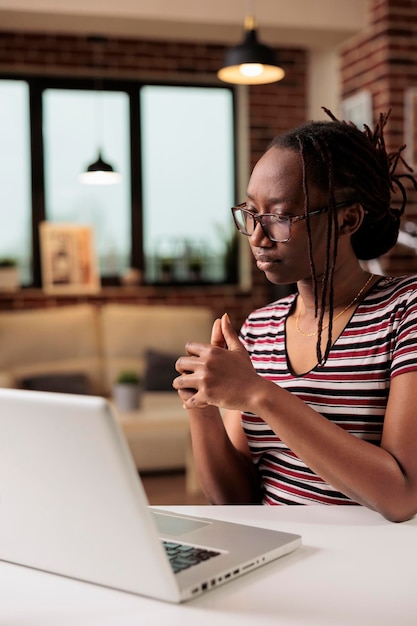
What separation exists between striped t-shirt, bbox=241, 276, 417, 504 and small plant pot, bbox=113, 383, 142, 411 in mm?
2601

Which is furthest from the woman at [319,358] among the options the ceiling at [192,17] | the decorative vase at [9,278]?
the decorative vase at [9,278]

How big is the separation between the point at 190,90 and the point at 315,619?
508 cm

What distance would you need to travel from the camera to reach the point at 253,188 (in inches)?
55.1

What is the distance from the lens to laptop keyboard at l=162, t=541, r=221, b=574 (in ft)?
3.08

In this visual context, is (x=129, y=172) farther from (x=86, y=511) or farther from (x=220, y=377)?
(x=86, y=511)

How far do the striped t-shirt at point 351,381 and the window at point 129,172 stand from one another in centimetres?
411

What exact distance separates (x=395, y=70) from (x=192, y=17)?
1.16 m

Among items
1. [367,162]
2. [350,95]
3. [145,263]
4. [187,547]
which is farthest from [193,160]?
[187,547]

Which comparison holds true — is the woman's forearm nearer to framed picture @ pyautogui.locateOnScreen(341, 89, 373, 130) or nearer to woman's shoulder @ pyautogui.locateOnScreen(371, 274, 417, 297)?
woman's shoulder @ pyautogui.locateOnScreen(371, 274, 417, 297)

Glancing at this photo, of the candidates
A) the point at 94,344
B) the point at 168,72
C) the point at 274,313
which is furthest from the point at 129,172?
the point at 274,313

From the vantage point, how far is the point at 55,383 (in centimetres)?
471

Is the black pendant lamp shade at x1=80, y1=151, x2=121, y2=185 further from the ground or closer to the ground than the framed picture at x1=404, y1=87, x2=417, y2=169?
closer to the ground

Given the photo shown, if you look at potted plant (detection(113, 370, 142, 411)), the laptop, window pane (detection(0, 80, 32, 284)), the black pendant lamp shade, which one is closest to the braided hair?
the laptop

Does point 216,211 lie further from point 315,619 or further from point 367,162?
Result: point 315,619
